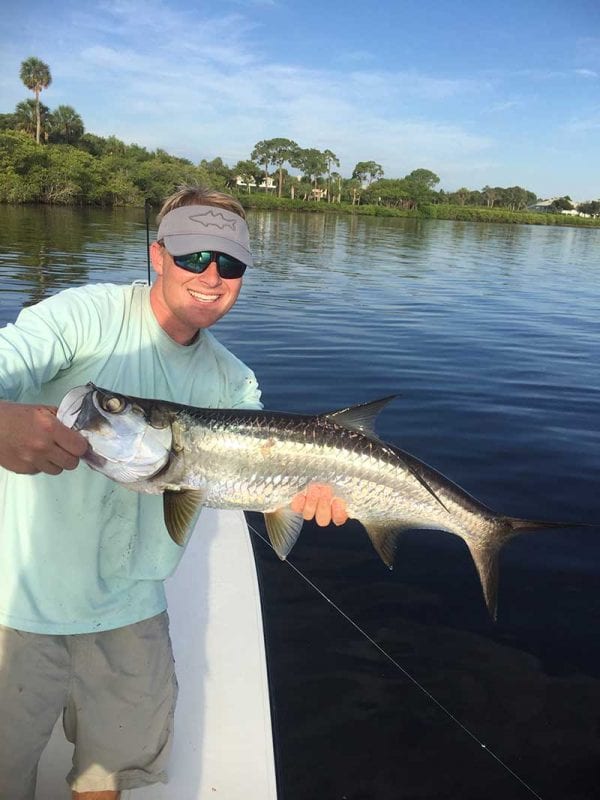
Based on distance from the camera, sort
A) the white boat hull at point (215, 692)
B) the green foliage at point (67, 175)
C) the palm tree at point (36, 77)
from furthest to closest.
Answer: the palm tree at point (36, 77) → the green foliage at point (67, 175) → the white boat hull at point (215, 692)

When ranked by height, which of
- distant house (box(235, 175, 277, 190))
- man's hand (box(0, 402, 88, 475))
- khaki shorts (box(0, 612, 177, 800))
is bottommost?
khaki shorts (box(0, 612, 177, 800))

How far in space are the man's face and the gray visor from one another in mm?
87

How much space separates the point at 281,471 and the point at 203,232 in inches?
46.8

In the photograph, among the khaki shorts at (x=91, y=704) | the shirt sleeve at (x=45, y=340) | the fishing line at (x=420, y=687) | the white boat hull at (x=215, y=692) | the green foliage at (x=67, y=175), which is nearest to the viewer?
the shirt sleeve at (x=45, y=340)

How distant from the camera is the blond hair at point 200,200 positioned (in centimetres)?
309

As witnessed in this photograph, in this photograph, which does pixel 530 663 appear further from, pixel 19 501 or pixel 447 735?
pixel 19 501

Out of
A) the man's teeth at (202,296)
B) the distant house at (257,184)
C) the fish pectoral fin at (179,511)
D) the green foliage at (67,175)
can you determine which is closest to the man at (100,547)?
the man's teeth at (202,296)

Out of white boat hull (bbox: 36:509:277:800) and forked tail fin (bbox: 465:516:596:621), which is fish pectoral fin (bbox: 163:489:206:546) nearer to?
white boat hull (bbox: 36:509:277:800)

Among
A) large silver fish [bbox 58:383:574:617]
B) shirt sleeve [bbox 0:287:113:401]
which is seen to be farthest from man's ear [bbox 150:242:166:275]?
large silver fish [bbox 58:383:574:617]

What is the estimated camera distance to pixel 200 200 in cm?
309

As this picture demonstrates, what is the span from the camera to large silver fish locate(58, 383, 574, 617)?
2.57m

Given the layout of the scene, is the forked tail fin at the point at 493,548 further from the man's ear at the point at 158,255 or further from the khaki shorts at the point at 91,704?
the man's ear at the point at 158,255

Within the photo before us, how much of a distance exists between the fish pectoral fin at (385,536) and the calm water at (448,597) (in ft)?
5.46

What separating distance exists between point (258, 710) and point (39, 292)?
17.5 m
